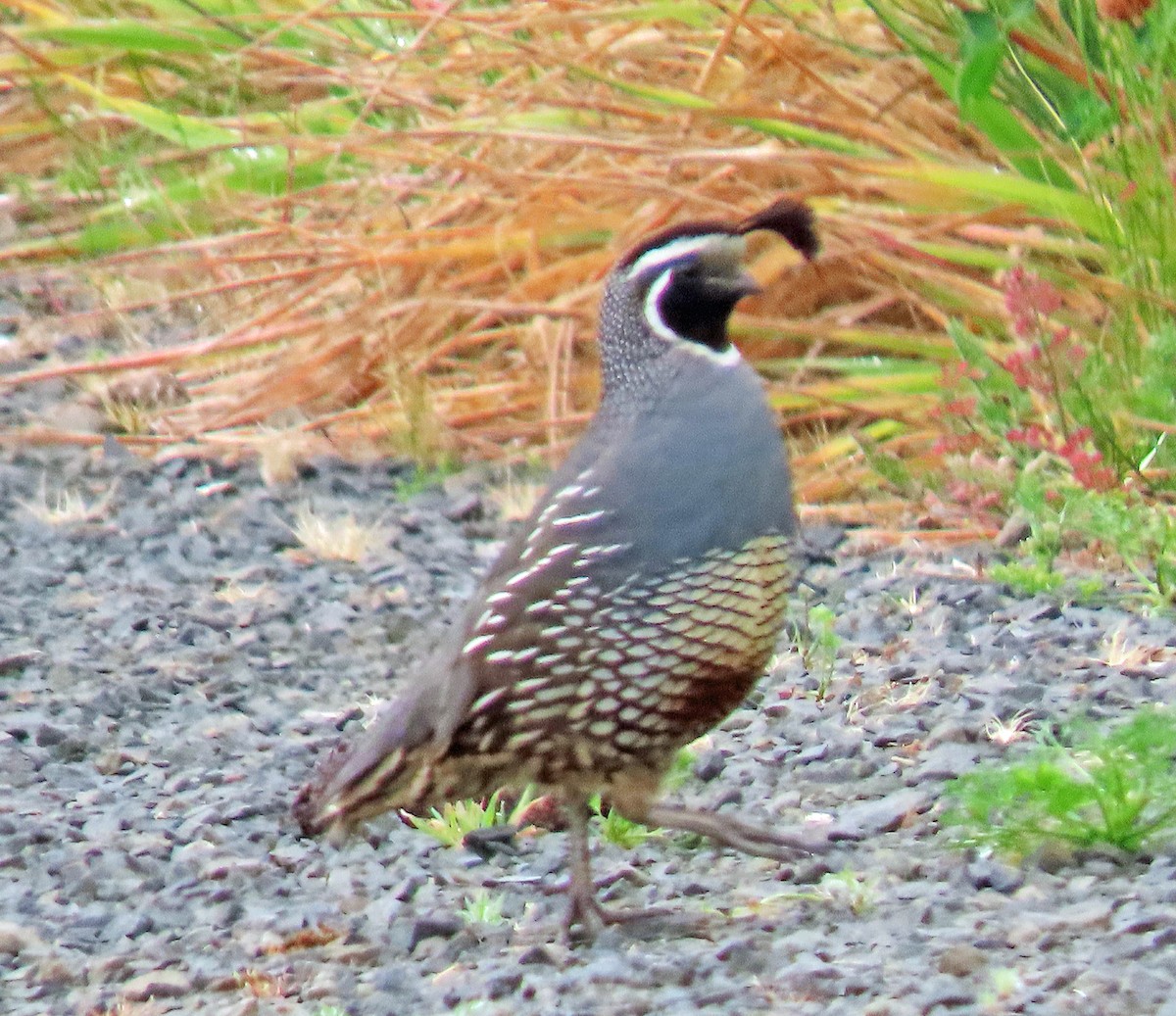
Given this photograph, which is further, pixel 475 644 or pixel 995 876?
pixel 475 644

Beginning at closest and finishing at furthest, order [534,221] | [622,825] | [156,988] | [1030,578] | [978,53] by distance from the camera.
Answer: [156,988] < [622,825] < [978,53] < [1030,578] < [534,221]

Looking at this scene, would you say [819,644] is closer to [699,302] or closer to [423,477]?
[699,302]

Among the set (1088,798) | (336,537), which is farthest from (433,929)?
(336,537)

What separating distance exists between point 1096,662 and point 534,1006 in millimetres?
1690

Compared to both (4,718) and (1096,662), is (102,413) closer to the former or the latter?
(4,718)

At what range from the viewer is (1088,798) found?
10.1 feet

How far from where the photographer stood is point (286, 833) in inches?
147

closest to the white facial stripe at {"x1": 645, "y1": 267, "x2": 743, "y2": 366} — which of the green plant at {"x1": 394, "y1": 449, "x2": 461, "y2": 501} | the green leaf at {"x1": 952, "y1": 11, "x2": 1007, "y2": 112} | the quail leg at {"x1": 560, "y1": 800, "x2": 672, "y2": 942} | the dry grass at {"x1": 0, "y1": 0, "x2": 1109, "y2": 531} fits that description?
the quail leg at {"x1": 560, "y1": 800, "x2": 672, "y2": 942}

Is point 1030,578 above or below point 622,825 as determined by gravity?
above

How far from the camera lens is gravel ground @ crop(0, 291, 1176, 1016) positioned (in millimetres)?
2896

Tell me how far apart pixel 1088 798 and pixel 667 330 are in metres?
1.02

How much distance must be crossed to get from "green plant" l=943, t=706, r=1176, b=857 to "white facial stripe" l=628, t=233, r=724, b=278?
95 centimetres

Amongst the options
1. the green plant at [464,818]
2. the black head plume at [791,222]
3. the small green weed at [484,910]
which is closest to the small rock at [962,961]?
the small green weed at [484,910]

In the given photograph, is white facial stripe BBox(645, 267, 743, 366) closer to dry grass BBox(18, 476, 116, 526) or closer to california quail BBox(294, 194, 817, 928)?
california quail BBox(294, 194, 817, 928)
